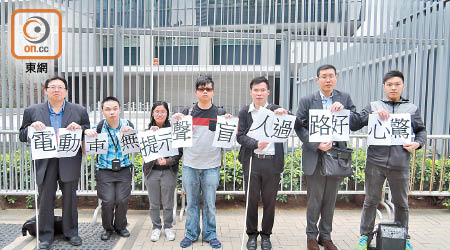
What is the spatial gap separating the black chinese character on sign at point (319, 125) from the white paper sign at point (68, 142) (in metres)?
2.57

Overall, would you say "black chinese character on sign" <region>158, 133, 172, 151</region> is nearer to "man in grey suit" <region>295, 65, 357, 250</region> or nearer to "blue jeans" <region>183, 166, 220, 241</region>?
"blue jeans" <region>183, 166, 220, 241</region>

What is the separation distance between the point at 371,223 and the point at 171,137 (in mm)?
2543

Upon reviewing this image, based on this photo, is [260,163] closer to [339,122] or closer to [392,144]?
[339,122]

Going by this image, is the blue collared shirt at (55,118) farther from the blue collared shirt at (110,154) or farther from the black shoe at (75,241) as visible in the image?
the black shoe at (75,241)

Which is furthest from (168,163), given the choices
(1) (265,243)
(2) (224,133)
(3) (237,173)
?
(3) (237,173)

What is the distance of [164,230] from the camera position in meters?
4.22

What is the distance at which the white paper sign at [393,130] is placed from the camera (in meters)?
3.61

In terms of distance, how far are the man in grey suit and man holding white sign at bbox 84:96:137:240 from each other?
2.05 metres

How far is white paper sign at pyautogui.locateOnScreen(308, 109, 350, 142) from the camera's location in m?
3.54

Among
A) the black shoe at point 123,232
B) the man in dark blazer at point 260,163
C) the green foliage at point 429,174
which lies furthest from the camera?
the green foliage at point 429,174

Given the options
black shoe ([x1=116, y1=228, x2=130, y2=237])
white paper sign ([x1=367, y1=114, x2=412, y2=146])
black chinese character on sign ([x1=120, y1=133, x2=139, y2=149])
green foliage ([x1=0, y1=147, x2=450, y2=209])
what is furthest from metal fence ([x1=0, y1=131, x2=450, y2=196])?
white paper sign ([x1=367, y1=114, x2=412, y2=146])

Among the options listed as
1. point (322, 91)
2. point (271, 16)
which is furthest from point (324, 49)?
point (322, 91)

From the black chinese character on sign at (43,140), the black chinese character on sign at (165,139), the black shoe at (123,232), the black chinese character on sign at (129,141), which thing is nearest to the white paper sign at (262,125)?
the black chinese character on sign at (165,139)

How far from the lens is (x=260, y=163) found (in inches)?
145
